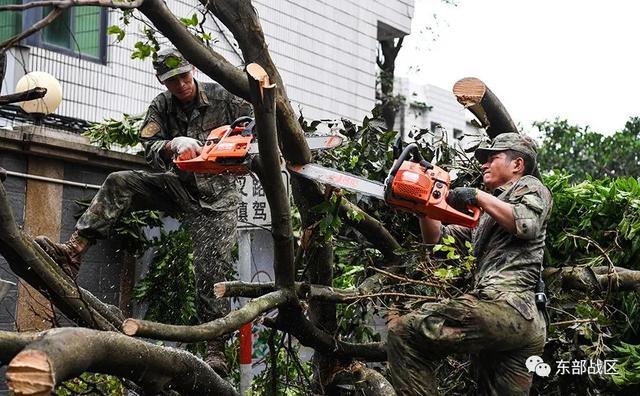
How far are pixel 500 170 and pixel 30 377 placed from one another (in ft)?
9.76

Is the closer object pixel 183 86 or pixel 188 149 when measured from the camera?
pixel 188 149

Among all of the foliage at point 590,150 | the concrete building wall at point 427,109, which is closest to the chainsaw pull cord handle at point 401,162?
the concrete building wall at point 427,109

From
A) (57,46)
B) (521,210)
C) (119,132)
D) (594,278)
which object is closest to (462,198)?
(521,210)

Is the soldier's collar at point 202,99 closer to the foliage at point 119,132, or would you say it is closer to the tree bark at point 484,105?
the tree bark at point 484,105

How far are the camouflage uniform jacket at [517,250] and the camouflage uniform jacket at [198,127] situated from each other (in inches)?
79.1

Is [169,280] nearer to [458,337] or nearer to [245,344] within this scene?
[245,344]

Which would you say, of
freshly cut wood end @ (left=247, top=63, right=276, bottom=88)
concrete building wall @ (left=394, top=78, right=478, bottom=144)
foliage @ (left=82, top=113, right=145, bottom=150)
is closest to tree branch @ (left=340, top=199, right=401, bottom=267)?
freshly cut wood end @ (left=247, top=63, right=276, bottom=88)

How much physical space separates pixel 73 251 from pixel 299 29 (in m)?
8.49

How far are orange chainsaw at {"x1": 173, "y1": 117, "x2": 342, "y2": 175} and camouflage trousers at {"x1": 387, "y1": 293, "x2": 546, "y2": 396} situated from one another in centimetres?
122

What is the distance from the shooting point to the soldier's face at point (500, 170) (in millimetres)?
5359

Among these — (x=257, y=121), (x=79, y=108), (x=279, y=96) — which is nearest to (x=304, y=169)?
(x=279, y=96)

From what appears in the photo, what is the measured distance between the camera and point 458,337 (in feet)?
15.6

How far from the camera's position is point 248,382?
Result: 5.90 metres

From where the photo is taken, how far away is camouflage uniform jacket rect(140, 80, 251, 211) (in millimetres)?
6543
